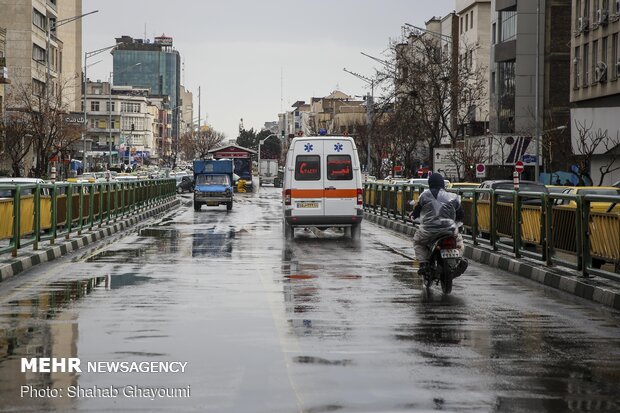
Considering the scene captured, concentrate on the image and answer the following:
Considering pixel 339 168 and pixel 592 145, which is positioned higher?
pixel 592 145

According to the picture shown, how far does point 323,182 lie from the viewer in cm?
3203

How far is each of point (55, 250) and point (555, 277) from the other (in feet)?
35.4

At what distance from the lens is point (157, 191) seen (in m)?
58.8

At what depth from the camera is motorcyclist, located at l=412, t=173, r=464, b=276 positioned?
1752 centimetres

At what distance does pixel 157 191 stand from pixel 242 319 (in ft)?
150

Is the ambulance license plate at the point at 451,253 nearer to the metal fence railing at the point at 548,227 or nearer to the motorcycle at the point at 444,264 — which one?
the motorcycle at the point at 444,264

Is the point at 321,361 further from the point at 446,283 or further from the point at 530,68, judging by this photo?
the point at 530,68

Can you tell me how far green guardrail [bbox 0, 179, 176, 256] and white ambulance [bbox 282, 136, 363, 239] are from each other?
5484 millimetres

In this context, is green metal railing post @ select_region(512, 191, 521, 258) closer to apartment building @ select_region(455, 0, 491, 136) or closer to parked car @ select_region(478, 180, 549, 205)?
parked car @ select_region(478, 180, 549, 205)

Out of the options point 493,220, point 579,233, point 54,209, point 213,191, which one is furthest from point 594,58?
point 579,233

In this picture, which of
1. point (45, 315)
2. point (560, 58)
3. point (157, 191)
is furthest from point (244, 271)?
point (560, 58)

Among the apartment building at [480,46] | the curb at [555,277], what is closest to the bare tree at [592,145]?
the apartment building at [480,46]

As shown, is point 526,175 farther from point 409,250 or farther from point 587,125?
point 409,250

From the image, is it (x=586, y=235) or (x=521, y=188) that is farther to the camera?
(x=521, y=188)
